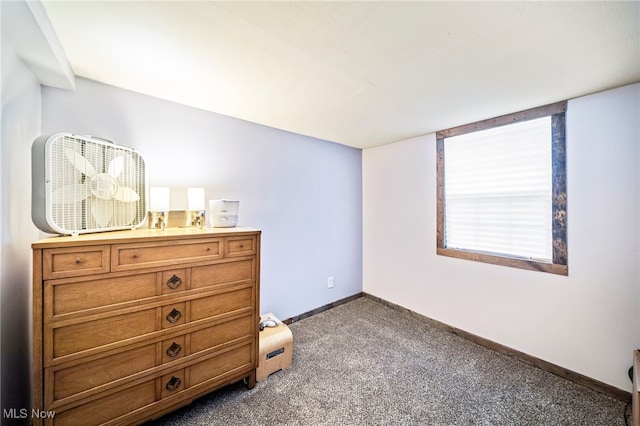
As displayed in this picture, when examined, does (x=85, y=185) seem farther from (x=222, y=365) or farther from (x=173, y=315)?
(x=222, y=365)

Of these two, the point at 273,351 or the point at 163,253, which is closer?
the point at 163,253

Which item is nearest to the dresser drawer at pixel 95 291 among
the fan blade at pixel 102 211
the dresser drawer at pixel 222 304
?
the dresser drawer at pixel 222 304

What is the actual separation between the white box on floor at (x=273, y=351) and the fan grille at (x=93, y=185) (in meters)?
1.23

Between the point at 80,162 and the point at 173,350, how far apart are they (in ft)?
3.84

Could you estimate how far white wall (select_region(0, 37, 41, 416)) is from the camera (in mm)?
1143

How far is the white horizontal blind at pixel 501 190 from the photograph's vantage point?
6.56ft

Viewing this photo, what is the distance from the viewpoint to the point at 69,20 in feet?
3.61

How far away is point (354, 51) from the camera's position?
4.29 feet

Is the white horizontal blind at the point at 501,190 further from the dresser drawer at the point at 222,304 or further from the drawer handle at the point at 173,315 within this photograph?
the drawer handle at the point at 173,315

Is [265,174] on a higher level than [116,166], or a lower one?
higher

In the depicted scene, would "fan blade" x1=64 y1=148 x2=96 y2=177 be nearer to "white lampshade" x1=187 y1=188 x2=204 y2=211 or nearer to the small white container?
"white lampshade" x1=187 y1=188 x2=204 y2=211

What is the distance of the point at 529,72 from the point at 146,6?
2086 mm

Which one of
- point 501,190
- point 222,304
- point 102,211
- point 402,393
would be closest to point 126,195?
point 102,211

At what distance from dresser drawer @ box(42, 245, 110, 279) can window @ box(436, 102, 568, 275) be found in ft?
9.22
